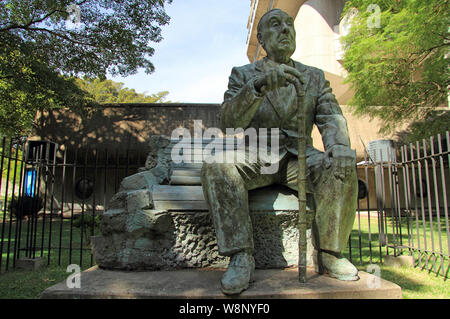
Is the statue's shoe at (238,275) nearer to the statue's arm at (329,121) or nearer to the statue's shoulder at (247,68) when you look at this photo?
the statue's arm at (329,121)

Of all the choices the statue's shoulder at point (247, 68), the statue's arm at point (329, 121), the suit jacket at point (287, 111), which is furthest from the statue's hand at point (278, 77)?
the statue's shoulder at point (247, 68)

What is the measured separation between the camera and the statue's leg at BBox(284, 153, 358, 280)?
2365mm

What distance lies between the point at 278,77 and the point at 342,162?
0.75m

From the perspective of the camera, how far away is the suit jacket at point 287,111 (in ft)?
8.48

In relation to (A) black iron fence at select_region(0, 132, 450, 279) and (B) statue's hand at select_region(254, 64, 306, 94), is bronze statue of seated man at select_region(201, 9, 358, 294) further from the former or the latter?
(A) black iron fence at select_region(0, 132, 450, 279)

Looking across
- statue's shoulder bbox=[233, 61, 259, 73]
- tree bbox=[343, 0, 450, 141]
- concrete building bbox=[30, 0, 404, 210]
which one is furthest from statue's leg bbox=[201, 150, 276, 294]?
concrete building bbox=[30, 0, 404, 210]

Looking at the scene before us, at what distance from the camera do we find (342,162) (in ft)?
7.70

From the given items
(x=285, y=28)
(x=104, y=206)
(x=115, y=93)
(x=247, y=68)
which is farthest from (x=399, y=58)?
(x=115, y=93)

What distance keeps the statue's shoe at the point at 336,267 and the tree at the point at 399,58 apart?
746 centimetres

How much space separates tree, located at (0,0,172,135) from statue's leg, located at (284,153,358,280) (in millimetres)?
9070

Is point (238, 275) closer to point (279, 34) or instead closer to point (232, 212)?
point (232, 212)
